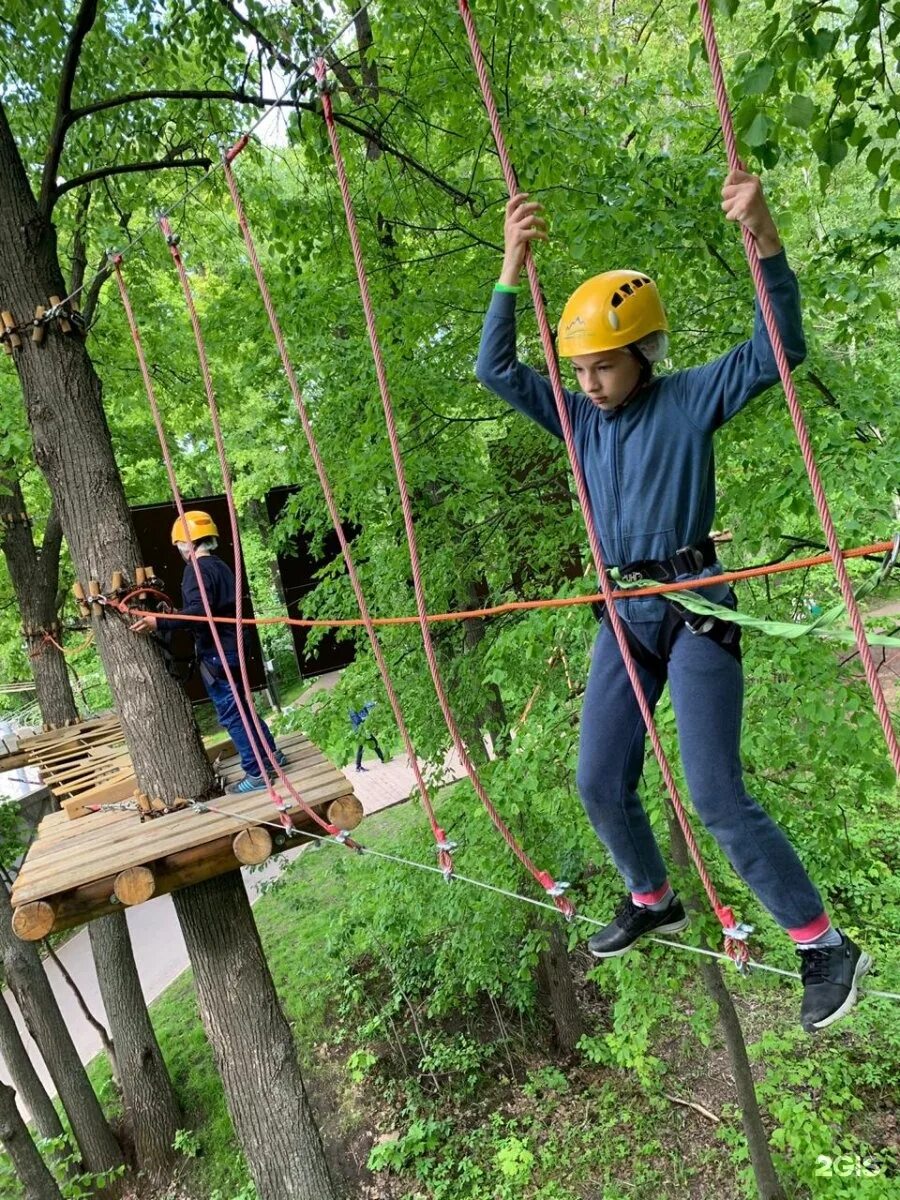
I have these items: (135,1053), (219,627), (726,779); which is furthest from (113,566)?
(135,1053)

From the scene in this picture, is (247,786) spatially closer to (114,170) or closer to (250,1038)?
(250,1038)

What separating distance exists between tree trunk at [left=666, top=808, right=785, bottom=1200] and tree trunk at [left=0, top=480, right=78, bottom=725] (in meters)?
4.93

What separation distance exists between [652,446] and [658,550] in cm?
20

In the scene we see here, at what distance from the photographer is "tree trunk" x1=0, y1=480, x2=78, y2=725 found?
252 inches

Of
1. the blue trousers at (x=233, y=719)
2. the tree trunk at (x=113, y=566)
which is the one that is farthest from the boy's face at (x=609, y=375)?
the tree trunk at (x=113, y=566)

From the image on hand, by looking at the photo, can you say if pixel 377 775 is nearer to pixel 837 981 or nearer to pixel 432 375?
pixel 432 375

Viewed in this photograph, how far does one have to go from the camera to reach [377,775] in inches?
477

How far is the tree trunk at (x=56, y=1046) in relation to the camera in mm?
5355

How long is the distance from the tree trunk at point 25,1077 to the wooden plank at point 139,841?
9.99 ft

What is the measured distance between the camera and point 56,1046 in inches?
225

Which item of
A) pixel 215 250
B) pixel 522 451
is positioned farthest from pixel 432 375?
pixel 215 250

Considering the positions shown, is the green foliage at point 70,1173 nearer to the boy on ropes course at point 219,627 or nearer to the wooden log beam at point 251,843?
the boy on ropes course at point 219,627

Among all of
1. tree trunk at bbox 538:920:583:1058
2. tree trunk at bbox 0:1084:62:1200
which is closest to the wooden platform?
tree trunk at bbox 0:1084:62:1200

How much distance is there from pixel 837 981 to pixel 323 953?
6902 millimetres
